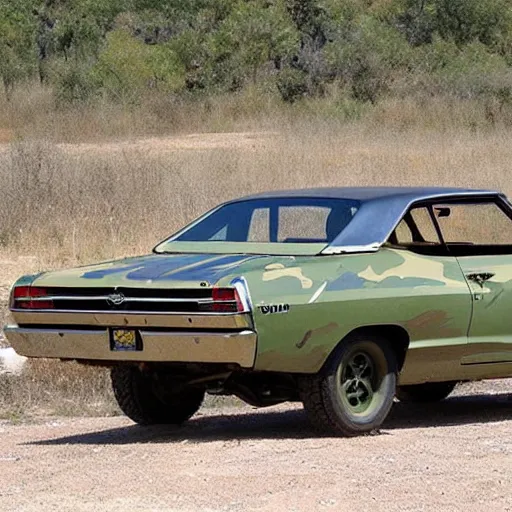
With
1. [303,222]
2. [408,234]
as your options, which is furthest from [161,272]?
[303,222]

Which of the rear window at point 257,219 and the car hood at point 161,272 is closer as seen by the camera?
the car hood at point 161,272

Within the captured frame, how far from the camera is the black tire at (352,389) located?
313 inches

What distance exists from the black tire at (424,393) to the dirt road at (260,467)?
65cm

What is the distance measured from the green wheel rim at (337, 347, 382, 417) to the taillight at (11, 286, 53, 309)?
1.63 metres

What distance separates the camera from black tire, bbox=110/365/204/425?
8734 millimetres

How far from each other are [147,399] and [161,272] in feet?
4.01

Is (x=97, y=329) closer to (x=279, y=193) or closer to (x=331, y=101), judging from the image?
(x=279, y=193)

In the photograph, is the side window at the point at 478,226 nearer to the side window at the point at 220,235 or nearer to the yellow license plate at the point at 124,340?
the side window at the point at 220,235

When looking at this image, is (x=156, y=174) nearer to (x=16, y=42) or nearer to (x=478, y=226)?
(x=478, y=226)

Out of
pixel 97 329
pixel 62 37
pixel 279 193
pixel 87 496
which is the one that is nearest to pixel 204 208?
pixel 279 193

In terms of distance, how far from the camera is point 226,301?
747 centimetres

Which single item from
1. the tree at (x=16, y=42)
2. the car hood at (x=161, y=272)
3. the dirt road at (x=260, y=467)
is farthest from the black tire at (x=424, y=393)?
the tree at (x=16, y=42)

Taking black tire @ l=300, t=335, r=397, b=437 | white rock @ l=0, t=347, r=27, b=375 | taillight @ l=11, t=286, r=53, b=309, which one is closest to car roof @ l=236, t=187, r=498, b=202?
black tire @ l=300, t=335, r=397, b=437

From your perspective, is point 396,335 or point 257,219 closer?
point 396,335
